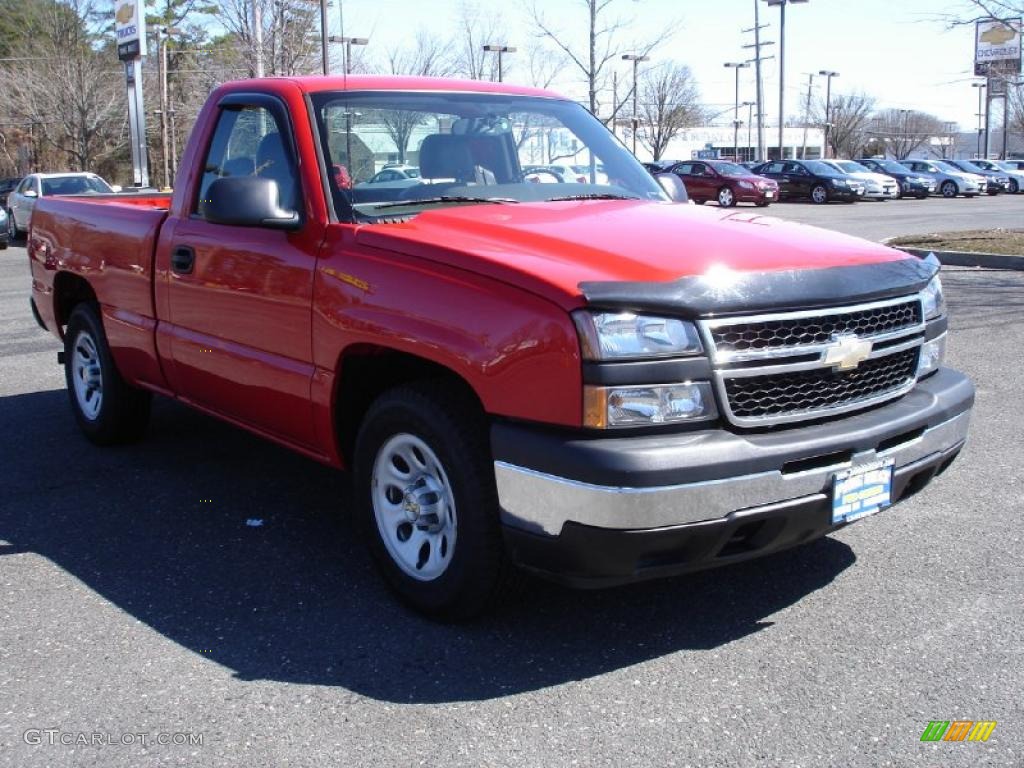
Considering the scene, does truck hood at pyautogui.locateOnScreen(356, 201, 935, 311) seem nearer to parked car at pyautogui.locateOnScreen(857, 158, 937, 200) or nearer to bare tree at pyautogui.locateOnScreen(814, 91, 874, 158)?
parked car at pyautogui.locateOnScreen(857, 158, 937, 200)

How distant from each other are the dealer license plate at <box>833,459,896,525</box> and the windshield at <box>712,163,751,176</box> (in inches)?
1253

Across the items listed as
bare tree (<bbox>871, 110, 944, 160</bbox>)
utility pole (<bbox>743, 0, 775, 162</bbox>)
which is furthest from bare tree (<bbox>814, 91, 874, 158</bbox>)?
utility pole (<bbox>743, 0, 775, 162</bbox>)

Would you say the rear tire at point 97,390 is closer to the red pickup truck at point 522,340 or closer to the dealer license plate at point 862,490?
the red pickup truck at point 522,340

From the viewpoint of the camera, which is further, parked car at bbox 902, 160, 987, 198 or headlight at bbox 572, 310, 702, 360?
parked car at bbox 902, 160, 987, 198

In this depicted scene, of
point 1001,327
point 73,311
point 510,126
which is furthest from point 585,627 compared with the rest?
point 1001,327

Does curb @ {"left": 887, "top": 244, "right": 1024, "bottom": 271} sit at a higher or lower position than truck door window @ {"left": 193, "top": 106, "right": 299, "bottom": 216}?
lower

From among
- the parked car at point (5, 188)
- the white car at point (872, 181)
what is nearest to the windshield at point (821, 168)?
the white car at point (872, 181)

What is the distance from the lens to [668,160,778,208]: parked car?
33594mm

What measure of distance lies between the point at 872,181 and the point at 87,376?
3574 centimetres

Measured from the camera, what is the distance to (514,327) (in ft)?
10.7

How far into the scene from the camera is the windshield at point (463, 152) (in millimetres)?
4332

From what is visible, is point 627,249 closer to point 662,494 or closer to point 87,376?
point 662,494

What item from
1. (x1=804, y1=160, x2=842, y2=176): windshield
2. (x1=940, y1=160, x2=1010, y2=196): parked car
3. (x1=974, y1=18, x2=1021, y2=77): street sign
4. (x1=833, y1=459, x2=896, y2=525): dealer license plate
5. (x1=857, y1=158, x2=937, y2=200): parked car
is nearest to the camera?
(x1=833, y1=459, x2=896, y2=525): dealer license plate

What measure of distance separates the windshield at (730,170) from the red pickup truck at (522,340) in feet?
99.8
